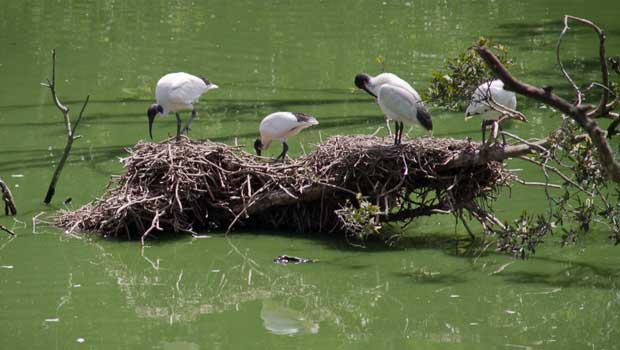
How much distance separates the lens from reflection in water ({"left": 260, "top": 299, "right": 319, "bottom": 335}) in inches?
307

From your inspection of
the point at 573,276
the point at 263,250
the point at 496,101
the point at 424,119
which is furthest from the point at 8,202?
the point at 573,276

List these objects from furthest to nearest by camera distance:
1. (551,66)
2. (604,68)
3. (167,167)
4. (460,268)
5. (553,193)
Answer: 1. (551,66)
2. (553,193)
3. (167,167)
4. (460,268)
5. (604,68)

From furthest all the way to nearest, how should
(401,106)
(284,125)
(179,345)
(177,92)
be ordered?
(177,92)
(284,125)
(401,106)
(179,345)

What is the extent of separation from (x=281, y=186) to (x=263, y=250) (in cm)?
59

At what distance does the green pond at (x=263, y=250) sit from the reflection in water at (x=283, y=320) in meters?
0.03

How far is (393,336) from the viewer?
759 centimetres

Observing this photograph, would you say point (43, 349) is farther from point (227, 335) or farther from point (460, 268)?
point (460, 268)

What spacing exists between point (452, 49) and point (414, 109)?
834cm

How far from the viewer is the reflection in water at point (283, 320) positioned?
7793 millimetres

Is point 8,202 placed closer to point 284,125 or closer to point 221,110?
point 284,125

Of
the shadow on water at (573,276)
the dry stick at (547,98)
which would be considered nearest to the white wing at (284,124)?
the shadow on water at (573,276)

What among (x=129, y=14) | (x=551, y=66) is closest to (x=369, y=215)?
(x=551, y=66)

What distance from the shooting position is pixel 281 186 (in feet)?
32.2

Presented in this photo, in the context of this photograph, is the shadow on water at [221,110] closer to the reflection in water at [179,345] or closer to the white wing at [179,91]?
the white wing at [179,91]
